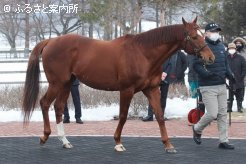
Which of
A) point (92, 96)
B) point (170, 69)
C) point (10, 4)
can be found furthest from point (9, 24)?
point (170, 69)

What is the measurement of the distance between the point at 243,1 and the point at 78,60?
41.2ft

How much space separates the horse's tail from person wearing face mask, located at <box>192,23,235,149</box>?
8.52ft

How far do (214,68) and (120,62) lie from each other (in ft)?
4.61

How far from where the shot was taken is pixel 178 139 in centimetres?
860

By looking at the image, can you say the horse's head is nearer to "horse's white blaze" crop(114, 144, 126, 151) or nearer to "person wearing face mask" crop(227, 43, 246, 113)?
"horse's white blaze" crop(114, 144, 126, 151)

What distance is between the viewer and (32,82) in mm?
8391

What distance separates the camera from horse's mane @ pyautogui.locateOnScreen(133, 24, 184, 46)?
24.3 feet

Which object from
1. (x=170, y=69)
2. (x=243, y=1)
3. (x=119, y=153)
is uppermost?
(x=243, y=1)

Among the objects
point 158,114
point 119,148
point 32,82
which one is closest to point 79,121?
point 32,82

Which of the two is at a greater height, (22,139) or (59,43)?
(59,43)

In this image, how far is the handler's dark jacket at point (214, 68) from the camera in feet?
24.7

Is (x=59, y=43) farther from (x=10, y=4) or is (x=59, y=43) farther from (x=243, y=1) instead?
(x=10, y=4)

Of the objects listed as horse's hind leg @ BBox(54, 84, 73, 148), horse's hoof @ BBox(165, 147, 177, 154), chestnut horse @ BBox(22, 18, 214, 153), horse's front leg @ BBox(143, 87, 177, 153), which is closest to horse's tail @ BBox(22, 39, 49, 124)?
chestnut horse @ BBox(22, 18, 214, 153)

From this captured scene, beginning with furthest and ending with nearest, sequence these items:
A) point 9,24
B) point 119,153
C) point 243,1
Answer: point 9,24
point 243,1
point 119,153
